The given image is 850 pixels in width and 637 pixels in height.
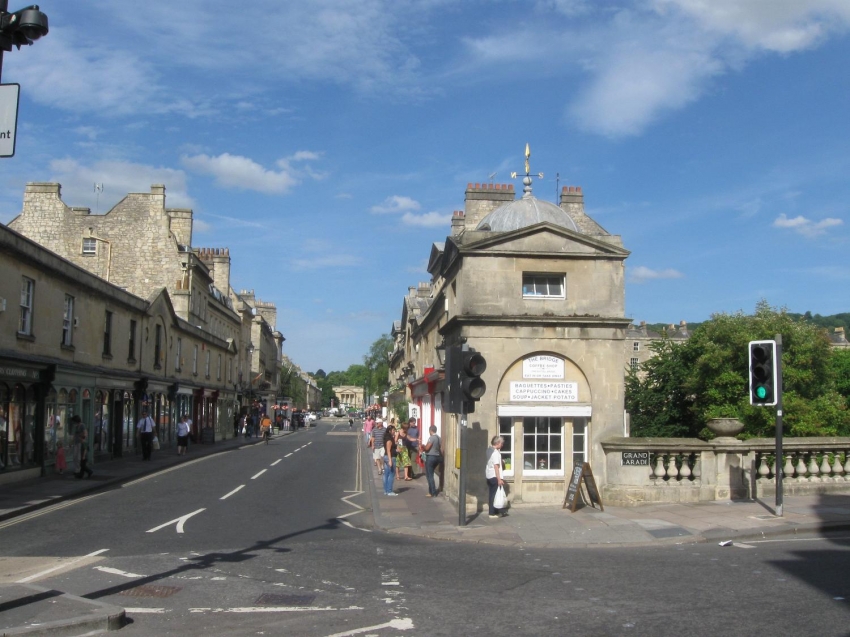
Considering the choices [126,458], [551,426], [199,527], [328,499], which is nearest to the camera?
[199,527]

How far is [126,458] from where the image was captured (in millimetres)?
30266

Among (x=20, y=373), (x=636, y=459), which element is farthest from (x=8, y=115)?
(x=20, y=373)

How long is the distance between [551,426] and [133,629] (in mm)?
10865

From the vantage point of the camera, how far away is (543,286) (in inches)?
673

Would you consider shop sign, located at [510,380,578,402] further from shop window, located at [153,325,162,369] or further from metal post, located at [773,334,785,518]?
shop window, located at [153,325,162,369]

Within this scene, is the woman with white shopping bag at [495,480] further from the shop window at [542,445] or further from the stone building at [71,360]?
the stone building at [71,360]

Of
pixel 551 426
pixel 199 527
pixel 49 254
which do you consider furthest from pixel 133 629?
pixel 49 254

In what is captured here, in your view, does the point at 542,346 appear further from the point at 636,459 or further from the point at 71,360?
the point at 71,360

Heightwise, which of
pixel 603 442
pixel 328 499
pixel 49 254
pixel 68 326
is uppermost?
pixel 49 254

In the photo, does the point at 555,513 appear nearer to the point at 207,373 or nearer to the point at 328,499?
the point at 328,499

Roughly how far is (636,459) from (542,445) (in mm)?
1948

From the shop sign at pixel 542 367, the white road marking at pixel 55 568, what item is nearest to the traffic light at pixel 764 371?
the shop sign at pixel 542 367

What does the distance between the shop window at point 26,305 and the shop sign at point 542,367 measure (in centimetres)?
1415

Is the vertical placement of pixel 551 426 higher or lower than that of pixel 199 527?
higher
